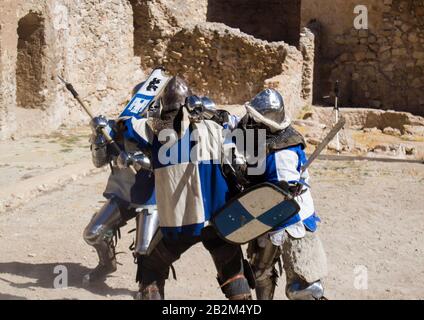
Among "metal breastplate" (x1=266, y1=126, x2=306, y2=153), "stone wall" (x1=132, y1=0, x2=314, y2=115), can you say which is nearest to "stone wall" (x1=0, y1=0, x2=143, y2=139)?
"stone wall" (x1=132, y1=0, x2=314, y2=115)

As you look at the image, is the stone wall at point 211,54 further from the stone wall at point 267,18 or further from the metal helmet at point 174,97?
the metal helmet at point 174,97

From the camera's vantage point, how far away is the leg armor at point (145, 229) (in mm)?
6113

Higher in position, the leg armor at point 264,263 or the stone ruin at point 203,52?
the stone ruin at point 203,52

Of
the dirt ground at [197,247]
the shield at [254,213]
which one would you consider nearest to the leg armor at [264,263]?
the shield at [254,213]

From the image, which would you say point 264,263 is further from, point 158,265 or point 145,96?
point 145,96

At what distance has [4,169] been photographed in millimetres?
10578

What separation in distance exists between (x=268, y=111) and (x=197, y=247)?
269 centimetres

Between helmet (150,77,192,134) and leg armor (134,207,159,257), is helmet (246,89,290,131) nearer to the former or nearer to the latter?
helmet (150,77,192,134)

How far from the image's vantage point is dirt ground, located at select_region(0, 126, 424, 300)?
6.75m

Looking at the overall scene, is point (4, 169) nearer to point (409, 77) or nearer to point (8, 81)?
point (8, 81)

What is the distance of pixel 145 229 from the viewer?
626cm

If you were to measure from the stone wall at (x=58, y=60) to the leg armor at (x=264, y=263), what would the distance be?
7.60 m

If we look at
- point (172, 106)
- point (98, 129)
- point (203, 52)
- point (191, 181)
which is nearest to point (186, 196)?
point (191, 181)
